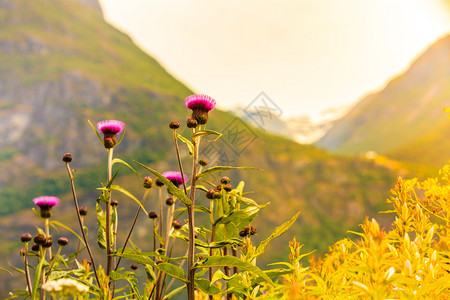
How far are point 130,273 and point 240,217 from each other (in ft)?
3.32

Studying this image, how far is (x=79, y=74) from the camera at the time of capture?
561 ft

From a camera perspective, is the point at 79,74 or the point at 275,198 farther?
the point at 79,74

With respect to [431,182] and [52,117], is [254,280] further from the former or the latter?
[52,117]

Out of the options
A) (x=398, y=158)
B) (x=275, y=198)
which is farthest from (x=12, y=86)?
(x=398, y=158)

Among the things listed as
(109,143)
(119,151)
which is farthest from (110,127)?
(119,151)

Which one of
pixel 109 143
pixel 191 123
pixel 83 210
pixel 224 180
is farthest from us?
pixel 83 210

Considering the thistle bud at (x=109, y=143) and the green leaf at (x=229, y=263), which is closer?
the green leaf at (x=229, y=263)

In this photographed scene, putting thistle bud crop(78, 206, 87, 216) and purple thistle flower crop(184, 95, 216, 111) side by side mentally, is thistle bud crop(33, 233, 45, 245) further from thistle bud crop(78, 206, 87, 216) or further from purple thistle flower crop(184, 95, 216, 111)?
purple thistle flower crop(184, 95, 216, 111)

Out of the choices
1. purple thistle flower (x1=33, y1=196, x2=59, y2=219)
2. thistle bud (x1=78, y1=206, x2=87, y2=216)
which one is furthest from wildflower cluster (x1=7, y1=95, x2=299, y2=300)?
thistle bud (x1=78, y1=206, x2=87, y2=216)

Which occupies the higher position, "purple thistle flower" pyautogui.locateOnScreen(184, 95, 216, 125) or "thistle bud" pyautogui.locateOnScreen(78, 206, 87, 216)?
"purple thistle flower" pyautogui.locateOnScreen(184, 95, 216, 125)

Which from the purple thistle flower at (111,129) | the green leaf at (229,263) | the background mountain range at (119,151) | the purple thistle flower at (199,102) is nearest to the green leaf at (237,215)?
the green leaf at (229,263)

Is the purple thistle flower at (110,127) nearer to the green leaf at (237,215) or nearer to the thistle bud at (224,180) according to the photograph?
the thistle bud at (224,180)

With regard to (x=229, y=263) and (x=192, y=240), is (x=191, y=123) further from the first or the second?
(x=229, y=263)

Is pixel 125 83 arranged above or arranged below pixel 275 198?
above
